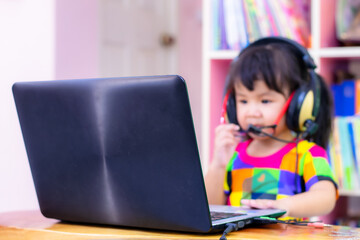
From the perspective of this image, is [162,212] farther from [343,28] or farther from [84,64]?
[84,64]

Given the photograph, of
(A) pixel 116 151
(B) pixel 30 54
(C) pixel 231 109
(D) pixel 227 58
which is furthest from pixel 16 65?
(A) pixel 116 151

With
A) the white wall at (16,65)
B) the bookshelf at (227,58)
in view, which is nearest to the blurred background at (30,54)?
the white wall at (16,65)

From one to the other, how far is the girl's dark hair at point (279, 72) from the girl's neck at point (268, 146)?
60mm

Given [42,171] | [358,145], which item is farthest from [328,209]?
[358,145]

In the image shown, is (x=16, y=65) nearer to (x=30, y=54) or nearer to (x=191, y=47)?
(x=30, y=54)

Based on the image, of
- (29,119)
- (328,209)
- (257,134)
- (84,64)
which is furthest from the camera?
(84,64)

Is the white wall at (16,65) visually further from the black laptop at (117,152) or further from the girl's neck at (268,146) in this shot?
the black laptop at (117,152)

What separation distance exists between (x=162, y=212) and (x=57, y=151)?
0.21 meters

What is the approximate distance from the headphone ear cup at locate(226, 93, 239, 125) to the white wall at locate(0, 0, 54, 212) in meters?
0.98

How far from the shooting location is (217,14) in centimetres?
207

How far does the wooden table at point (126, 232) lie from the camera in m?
0.80

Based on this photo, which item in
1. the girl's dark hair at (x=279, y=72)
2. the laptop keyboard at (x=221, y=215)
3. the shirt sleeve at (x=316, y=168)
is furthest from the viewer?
the girl's dark hair at (x=279, y=72)

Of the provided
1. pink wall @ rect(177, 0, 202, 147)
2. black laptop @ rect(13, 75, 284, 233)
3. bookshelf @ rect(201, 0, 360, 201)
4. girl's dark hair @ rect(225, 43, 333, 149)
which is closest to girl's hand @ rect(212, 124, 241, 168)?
girl's dark hair @ rect(225, 43, 333, 149)

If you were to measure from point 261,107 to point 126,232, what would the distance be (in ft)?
2.03
